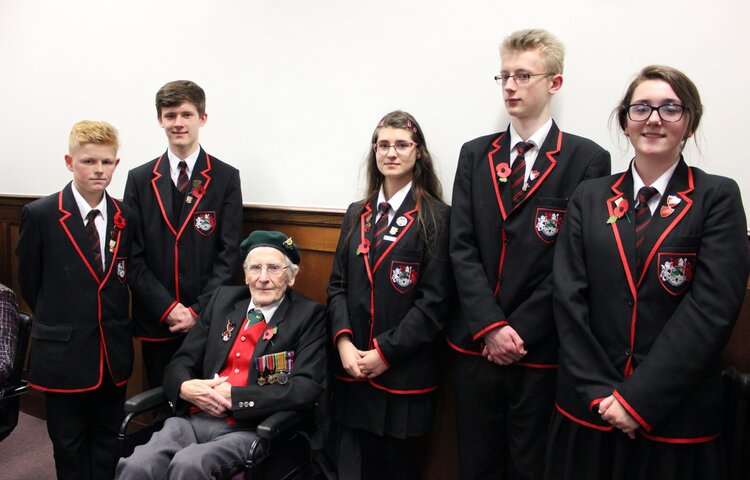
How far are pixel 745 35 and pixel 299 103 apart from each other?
182 centimetres

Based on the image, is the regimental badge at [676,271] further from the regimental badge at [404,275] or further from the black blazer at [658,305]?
the regimental badge at [404,275]

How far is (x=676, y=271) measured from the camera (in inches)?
60.8

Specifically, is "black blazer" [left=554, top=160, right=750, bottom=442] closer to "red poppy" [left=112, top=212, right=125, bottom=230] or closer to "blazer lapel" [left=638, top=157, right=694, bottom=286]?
"blazer lapel" [left=638, top=157, right=694, bottom=286]

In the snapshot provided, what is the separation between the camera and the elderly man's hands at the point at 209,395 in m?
2.01

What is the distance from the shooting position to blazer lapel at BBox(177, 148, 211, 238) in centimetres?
256

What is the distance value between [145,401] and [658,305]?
171 cm

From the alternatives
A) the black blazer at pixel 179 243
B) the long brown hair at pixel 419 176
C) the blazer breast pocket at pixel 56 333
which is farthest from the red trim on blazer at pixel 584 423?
the blazer breast pocket at pixel 56 333

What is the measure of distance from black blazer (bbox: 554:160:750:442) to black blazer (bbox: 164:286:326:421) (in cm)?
88

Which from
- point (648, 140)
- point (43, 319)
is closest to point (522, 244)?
point (648, 140)

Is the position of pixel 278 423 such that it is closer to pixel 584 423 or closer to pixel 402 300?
pixel 402 300

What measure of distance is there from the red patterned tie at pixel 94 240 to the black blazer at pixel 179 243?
0.18 meters

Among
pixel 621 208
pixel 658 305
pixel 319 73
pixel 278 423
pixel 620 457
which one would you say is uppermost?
pixel 319 73

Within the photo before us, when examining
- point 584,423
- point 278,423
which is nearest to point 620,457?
point 584,423

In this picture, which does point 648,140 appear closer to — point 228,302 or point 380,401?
point 380,401
